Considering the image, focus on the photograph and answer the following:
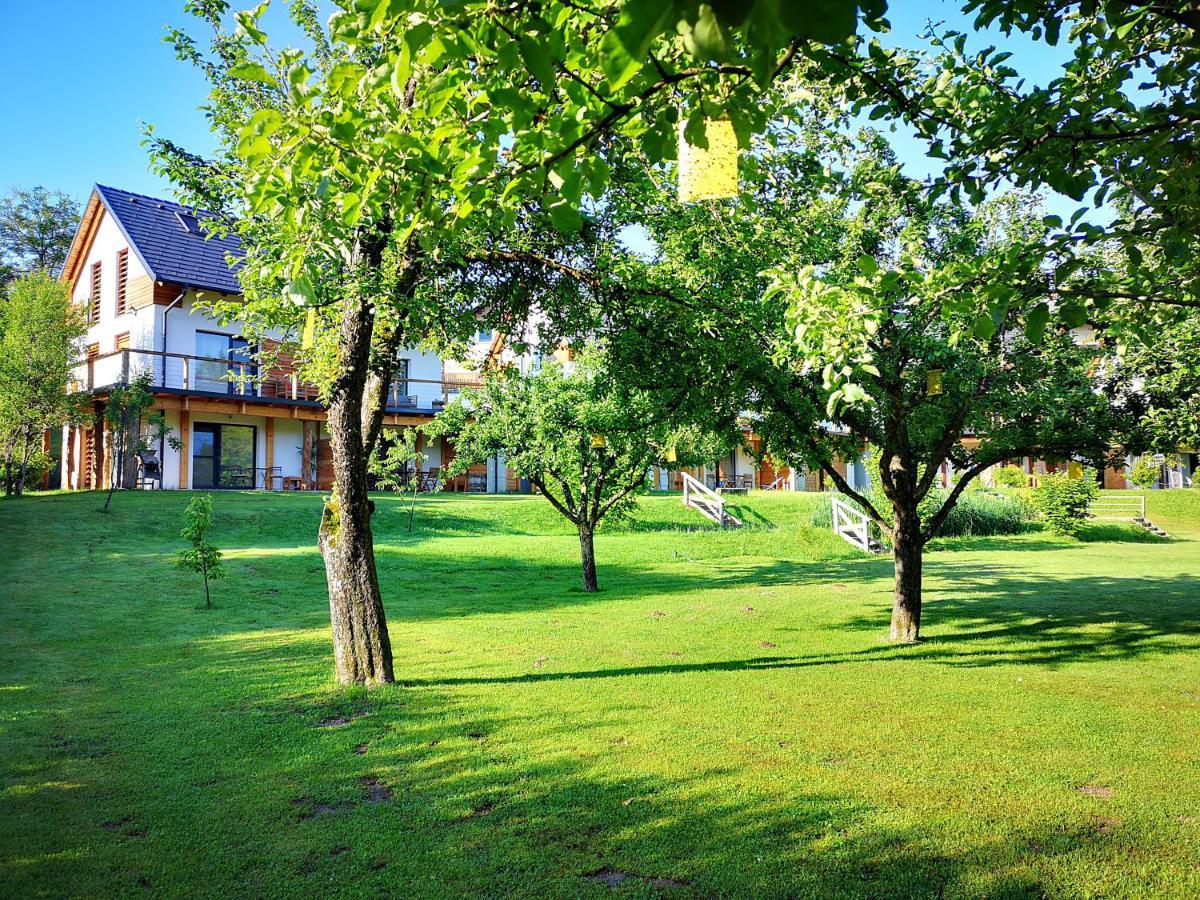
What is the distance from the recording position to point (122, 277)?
28.5 meters

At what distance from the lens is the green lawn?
3906mm

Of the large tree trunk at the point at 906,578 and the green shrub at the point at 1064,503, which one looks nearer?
the large tree trunk at the point at 906,578

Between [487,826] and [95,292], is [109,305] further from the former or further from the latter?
[487,826]

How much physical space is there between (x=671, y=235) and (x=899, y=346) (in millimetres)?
2800

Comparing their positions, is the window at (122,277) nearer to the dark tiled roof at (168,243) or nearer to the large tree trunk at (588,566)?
the dark tiled roof at (168,243)

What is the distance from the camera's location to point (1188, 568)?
17828 mm

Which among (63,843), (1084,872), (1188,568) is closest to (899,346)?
(1084,872)

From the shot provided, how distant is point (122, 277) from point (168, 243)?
233 cm

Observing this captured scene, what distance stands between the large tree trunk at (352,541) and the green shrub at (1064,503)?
26658mm

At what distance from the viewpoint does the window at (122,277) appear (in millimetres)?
28203

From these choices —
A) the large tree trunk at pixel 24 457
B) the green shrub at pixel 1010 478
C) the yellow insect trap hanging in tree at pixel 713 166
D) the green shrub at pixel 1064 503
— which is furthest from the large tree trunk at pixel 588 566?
the green shrub at pixel 1010 478

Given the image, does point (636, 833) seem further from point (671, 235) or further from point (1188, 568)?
point (1188, 568)

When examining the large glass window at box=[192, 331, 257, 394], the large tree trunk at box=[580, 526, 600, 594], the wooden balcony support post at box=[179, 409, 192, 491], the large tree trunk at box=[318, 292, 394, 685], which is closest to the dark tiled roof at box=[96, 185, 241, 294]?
the large glass window at box=[192, 331, 257, 394]

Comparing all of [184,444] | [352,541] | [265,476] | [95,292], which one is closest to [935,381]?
[352,541]
